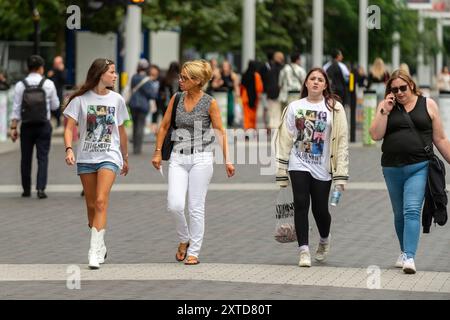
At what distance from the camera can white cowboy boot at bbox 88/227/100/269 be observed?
11445mm

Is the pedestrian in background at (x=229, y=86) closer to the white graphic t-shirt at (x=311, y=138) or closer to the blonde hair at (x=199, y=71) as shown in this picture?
the blonde hair at (x=199, y=71)

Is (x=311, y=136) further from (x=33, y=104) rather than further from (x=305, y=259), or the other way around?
(x=33, y=104)

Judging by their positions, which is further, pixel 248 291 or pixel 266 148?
pixel 266 148

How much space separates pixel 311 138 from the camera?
1180 centimetres

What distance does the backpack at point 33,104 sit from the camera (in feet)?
58.7

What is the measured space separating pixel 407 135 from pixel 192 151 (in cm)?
169

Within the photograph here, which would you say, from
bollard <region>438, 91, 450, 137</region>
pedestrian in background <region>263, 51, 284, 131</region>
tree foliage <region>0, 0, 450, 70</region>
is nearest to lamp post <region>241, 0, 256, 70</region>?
tree foliage <region>0, 0, 450, 70</region>

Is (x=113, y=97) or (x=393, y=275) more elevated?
(x=113, y=97)

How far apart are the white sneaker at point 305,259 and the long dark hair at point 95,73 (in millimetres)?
2090

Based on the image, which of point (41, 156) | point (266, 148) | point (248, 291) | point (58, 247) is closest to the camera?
point (248, 291)
